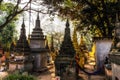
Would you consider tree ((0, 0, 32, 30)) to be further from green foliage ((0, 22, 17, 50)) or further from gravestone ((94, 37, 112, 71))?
green foliage ((0, 22, 17, 50))

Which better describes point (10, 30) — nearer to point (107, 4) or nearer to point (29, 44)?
point (29, 44)

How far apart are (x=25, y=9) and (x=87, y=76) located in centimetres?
629

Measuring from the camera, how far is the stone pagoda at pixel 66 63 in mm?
15695

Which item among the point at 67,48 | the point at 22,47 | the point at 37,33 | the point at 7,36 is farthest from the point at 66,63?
the point at 7,36

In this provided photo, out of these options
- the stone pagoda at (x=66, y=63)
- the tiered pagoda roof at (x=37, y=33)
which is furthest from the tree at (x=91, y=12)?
the stone pagoda at (x=66, y=63)

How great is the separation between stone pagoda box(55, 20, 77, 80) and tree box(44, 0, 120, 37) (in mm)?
4780

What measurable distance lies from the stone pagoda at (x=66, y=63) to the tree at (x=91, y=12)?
188 inches

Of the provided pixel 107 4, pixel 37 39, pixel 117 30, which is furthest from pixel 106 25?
pixel 117 30

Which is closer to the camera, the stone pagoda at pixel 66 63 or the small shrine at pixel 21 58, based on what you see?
the stone pagoda at pixel 66 63

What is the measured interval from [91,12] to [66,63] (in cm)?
716

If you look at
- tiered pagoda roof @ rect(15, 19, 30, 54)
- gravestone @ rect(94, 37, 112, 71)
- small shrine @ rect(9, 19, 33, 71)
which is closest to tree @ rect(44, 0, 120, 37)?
gravestone @ rect(94, 37, 112, 71)

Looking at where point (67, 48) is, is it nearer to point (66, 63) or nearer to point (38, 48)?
point (66, 63)

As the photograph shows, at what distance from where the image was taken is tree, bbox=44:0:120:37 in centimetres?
2023

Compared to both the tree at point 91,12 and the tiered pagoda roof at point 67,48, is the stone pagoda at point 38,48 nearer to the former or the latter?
the tree at point 91,12
